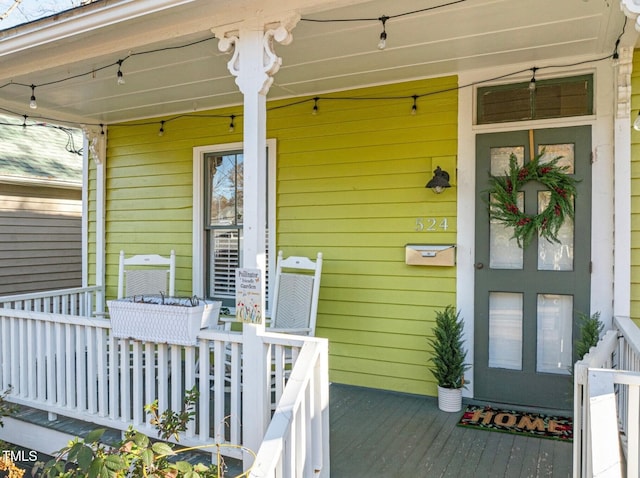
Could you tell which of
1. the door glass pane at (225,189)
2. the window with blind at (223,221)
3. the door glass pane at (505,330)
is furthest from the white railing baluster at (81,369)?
the door glass pane at (505,330)

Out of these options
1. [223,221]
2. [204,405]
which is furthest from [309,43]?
[204,405]

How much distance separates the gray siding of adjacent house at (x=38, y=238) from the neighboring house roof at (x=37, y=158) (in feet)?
0.75

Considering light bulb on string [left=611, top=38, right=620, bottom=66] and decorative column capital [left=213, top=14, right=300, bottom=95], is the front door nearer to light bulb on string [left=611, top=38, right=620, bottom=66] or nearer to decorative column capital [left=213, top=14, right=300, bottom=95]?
light bulb on string [left=611, top=38, right=620, bottom=66]

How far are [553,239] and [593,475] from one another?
2.10 meters

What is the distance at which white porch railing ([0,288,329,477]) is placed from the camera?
216 cm

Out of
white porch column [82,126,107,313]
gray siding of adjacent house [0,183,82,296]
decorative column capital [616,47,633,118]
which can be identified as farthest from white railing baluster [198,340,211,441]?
gray siding of adjacent house [0,183,82,296]

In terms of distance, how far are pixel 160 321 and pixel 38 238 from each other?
19.3ft

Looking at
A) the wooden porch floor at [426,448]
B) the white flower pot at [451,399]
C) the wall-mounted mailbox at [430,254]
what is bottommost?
the wooden porch floor at [426,448]

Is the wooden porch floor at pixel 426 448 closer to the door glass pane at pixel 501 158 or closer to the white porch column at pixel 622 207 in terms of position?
the white porch column at pixel 622 207

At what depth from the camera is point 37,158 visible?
785cm

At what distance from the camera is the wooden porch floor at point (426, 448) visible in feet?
8.49

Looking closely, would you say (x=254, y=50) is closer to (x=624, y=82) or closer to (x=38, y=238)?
(x=624, y=82)

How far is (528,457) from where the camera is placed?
2729mm

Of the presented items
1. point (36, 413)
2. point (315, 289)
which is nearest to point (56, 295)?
point (36, 413)
